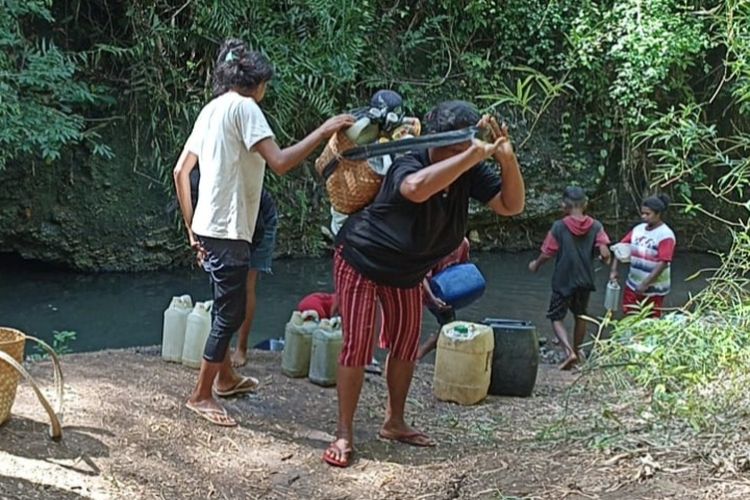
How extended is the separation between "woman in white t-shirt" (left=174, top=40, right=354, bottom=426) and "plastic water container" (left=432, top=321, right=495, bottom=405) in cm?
126

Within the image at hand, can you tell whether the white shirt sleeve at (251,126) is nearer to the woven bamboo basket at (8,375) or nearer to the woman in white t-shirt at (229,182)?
the woman in white t-shirt at (229,182)

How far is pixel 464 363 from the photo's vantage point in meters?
4.29

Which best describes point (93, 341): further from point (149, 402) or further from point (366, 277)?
point (366, 277)

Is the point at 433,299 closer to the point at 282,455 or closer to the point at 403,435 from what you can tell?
the point at 403,435

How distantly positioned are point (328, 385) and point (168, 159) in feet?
16.5

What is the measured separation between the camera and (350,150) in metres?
3.10

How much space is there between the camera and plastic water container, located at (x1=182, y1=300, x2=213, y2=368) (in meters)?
4.28

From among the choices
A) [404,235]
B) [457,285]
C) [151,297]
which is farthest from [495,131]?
[151,297]

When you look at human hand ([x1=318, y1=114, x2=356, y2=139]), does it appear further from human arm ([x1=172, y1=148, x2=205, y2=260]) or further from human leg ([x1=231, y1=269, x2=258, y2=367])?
human leg ([x1=231, y1=269, x2=258, y2=367])

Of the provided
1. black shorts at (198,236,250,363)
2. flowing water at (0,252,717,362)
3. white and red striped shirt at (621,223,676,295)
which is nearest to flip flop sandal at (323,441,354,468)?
black shorts at (198,236,250,363)

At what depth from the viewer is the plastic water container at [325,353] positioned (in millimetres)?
4254

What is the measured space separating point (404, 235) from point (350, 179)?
0.31m

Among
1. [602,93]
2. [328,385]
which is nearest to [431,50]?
[602,93]

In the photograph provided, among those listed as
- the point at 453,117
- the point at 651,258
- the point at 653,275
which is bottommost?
the point at 653,275
